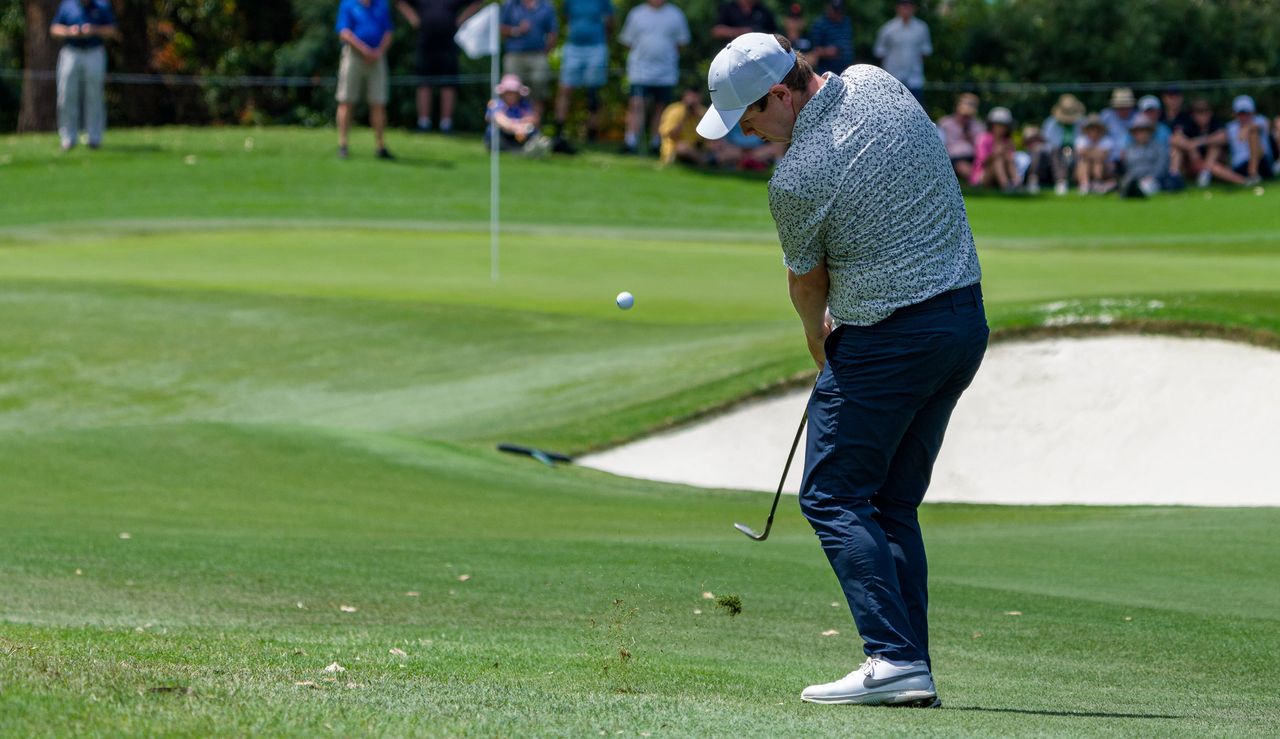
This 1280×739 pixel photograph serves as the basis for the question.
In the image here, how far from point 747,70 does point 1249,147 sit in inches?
1027

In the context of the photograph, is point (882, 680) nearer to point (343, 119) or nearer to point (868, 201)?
point (868, 201)

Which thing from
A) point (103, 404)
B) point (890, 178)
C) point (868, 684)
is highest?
point (890, 178)

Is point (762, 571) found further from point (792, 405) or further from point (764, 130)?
point (792, 405)

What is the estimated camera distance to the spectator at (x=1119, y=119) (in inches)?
1129

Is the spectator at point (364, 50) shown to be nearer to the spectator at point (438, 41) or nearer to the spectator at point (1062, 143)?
the spectator at point (438, 41)

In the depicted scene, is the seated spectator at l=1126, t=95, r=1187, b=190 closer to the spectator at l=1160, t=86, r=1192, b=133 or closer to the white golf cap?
the spectator at l=1160, t=86, r=1192, b=133

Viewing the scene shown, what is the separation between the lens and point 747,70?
5180 mm

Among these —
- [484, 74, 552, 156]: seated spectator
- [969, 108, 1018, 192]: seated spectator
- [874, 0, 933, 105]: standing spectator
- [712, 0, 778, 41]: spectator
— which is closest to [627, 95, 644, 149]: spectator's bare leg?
[484, 74, 552, 156]: seated spectator

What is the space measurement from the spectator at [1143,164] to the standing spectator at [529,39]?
9283 millimetres

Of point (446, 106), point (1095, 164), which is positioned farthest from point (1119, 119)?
point (446, 106)

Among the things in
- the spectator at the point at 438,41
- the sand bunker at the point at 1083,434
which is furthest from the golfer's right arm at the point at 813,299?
the spectator at the point at 438,41

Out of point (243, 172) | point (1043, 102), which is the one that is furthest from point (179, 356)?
point (1043, 102)

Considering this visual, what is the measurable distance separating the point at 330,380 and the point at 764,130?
10.4 meters

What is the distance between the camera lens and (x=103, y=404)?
14.5 metres
